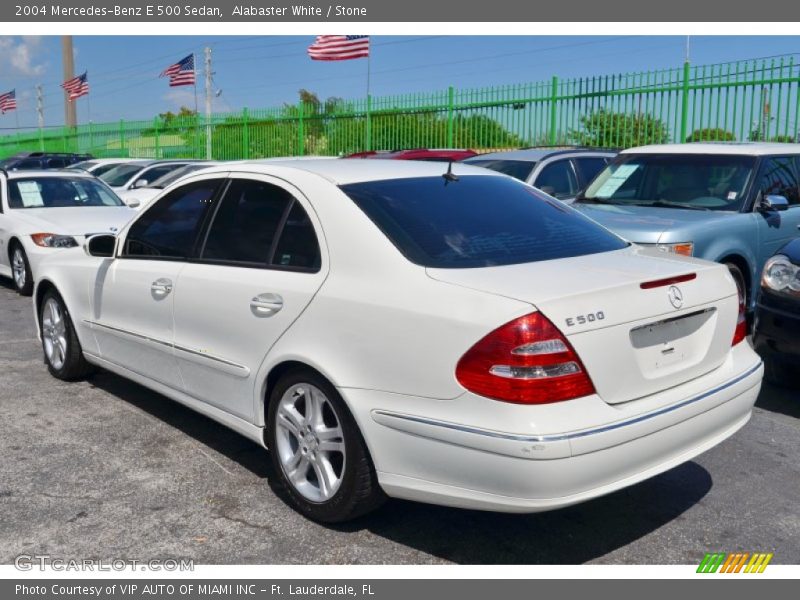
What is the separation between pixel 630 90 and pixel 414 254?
1148 centimetres

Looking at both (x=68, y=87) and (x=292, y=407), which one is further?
(x=68, y=87)

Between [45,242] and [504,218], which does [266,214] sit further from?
[45,242]

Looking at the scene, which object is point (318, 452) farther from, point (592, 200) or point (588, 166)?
point (588, 166)

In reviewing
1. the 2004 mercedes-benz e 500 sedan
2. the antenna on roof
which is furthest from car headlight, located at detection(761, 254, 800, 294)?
the antenna on roof

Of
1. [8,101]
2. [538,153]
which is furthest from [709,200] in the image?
[8,101]

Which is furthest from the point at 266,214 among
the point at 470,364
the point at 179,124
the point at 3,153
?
the point at 3,153

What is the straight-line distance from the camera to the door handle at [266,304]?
3.84 metres

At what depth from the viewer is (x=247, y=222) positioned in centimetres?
429

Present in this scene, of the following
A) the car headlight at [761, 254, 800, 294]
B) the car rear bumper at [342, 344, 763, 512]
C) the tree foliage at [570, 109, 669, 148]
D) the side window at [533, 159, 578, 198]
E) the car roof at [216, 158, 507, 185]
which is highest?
the tree foliage at [570, 109, 669, 148]

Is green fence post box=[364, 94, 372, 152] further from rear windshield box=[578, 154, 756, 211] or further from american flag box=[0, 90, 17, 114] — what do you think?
american flag box=[0, 90, 17, 114]

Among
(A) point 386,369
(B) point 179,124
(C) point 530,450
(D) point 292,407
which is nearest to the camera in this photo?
(C) point 530,450

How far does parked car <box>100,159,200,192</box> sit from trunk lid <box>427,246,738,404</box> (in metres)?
13.7

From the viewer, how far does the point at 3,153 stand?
45.9m

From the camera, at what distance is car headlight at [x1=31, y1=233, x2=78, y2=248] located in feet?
31.3
